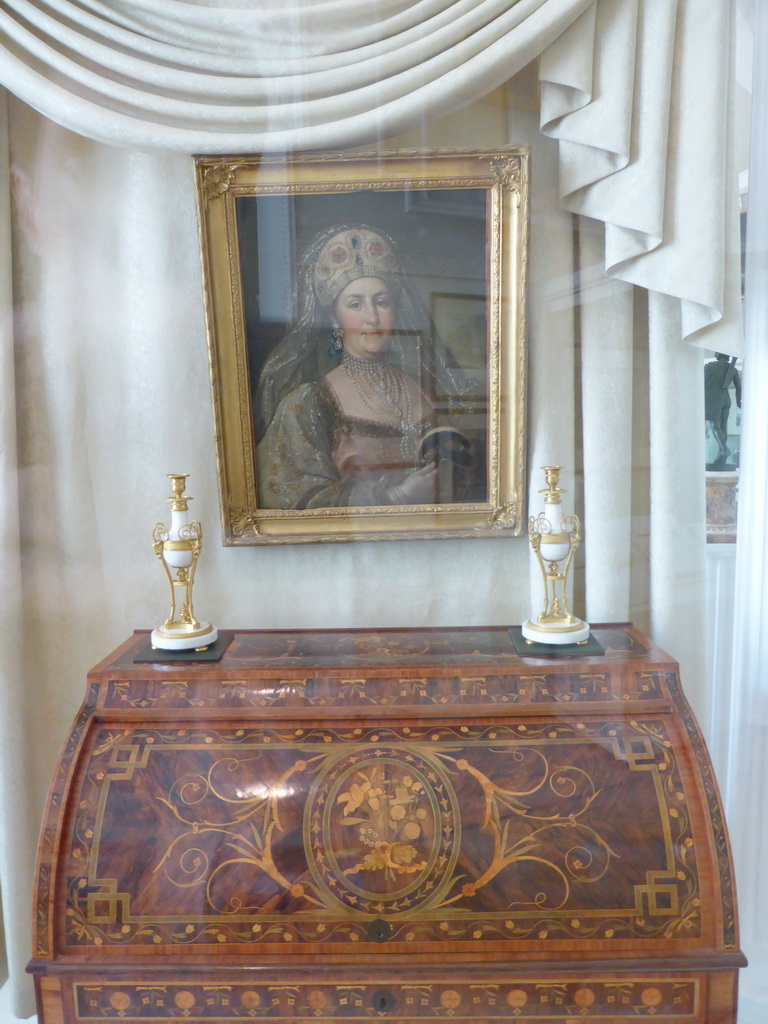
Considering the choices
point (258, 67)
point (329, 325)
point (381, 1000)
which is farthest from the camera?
point (329, 325)

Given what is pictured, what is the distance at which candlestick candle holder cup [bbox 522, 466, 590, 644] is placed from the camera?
1.45m

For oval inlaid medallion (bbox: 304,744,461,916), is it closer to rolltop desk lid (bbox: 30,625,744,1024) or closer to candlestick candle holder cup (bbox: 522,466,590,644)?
rolltop desk lid (bbox: 30,625,744,1024)

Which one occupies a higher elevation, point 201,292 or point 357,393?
point 201,292

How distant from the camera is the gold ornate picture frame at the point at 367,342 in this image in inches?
59.6

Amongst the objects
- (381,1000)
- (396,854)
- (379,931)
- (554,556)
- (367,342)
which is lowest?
(381,1000)

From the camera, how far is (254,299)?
1.56 meters

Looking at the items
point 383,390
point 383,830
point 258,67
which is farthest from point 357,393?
point 383,830

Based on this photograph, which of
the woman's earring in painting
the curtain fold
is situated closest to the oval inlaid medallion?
the woman's earring in painting

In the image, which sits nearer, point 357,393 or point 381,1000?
point 381,1000

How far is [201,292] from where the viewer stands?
1597mm

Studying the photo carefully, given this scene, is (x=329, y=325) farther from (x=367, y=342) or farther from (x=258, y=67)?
(x=258, y=67)

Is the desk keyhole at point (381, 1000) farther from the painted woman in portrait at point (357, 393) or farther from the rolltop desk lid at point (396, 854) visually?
the painted woman in portrait at point (357, 393)

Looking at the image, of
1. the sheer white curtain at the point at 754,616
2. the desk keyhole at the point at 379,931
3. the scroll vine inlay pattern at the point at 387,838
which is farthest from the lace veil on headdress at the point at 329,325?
the desk keyhole at the point at 379,931

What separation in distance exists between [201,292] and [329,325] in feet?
0.97
